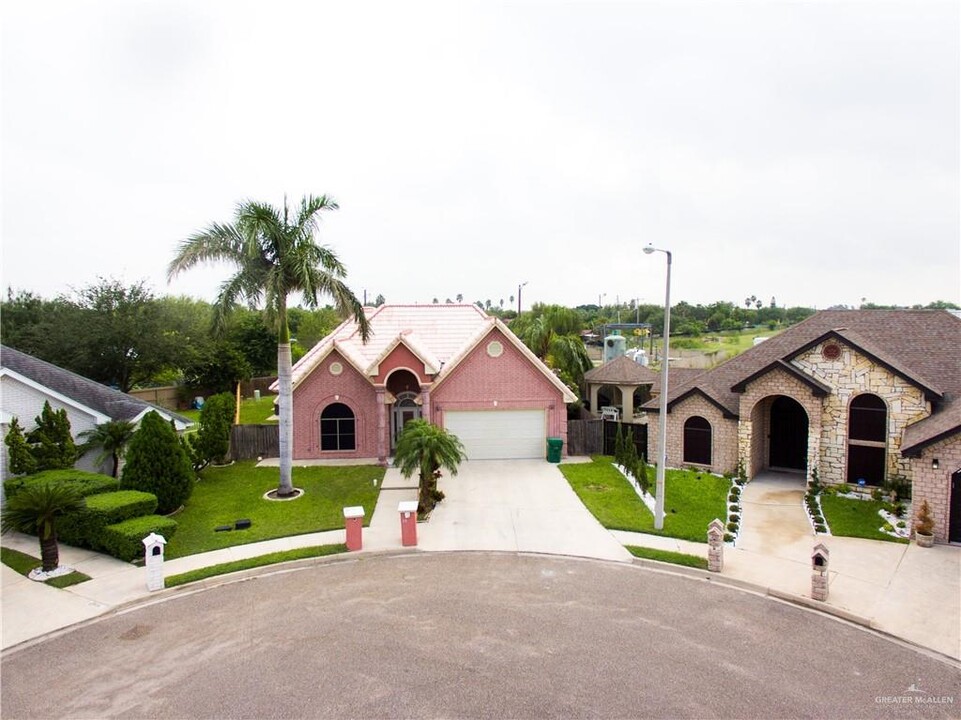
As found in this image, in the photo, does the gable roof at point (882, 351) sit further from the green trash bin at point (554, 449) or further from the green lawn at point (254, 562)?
the green lawn at point (254, 562)

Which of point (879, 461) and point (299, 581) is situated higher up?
point (879, 461)

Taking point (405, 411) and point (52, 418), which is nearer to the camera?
point (52, 418)

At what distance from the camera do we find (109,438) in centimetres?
1720

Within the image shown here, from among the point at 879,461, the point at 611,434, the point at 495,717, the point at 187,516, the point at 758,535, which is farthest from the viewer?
the point at 611,434

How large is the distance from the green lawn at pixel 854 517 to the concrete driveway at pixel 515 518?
6368mm

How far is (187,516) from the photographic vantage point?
16047mm

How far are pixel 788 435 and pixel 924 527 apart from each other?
7603mm

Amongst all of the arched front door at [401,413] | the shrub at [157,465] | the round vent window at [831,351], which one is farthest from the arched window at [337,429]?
the round vent window at [831,351]

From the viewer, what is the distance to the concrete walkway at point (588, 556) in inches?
418

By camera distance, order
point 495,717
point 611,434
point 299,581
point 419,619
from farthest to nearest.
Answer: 1. point 611,434
2. point 299,581
3. point 419,619
4. point 495,717

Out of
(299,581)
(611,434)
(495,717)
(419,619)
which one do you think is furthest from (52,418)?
(611,434)

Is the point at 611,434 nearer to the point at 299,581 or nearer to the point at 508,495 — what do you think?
the point at 508,495

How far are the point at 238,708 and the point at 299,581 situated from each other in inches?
168

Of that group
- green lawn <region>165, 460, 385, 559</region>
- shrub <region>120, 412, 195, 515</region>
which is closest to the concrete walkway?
green lawn <region>165, 460, 385, 559</region>
